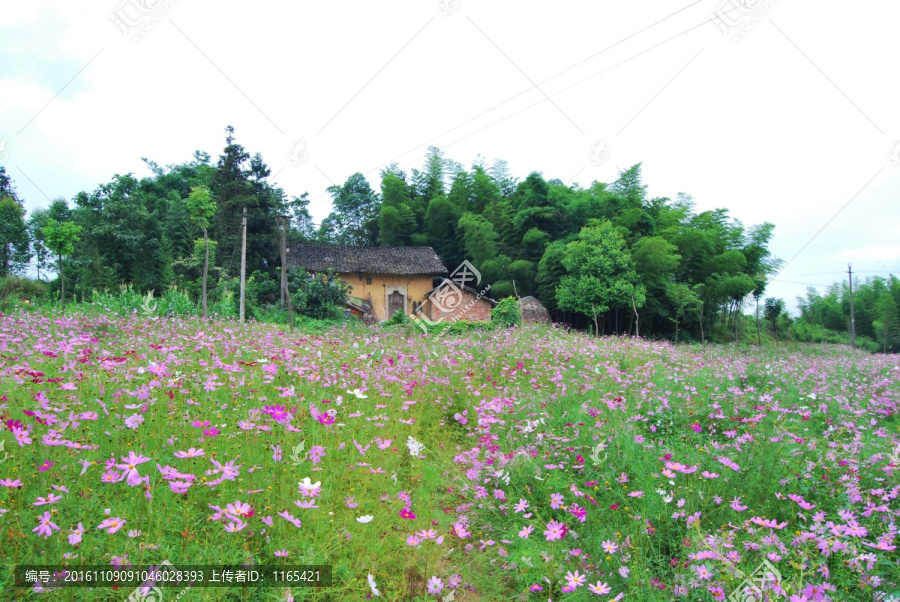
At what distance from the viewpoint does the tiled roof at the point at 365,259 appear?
2019 centimetres

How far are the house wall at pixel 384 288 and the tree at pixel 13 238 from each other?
46.0ft

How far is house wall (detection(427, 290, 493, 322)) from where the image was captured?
827 inches

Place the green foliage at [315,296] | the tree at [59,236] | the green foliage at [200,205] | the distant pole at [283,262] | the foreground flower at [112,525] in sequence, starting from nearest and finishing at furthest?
the foreground flower at [112,525]
the tree at [59,236]
the green foliage at [200,205]
the distant pole at [283,262]
the green foliage at [315,296]

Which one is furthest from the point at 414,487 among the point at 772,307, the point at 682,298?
the point at 772,307

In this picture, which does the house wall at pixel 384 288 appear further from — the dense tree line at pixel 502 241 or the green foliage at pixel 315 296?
the green foliage at pixel 315 296

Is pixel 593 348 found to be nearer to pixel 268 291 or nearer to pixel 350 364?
pixel 350 364

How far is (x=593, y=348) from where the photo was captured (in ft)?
23.0

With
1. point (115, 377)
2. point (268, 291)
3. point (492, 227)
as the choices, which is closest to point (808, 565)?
point (115, 377)

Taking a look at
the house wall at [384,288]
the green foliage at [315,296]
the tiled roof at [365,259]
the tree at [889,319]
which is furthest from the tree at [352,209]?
the tree at [889,319]

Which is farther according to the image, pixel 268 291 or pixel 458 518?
pixel 268 291

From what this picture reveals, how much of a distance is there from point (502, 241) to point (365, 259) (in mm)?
6450

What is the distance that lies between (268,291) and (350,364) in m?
13.3

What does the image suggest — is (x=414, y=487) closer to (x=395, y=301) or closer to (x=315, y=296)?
(x=315, y=296)

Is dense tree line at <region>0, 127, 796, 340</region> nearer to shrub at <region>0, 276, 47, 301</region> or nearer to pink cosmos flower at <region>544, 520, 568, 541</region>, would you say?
shrub at <region>0, 276, 47, 301</region>
